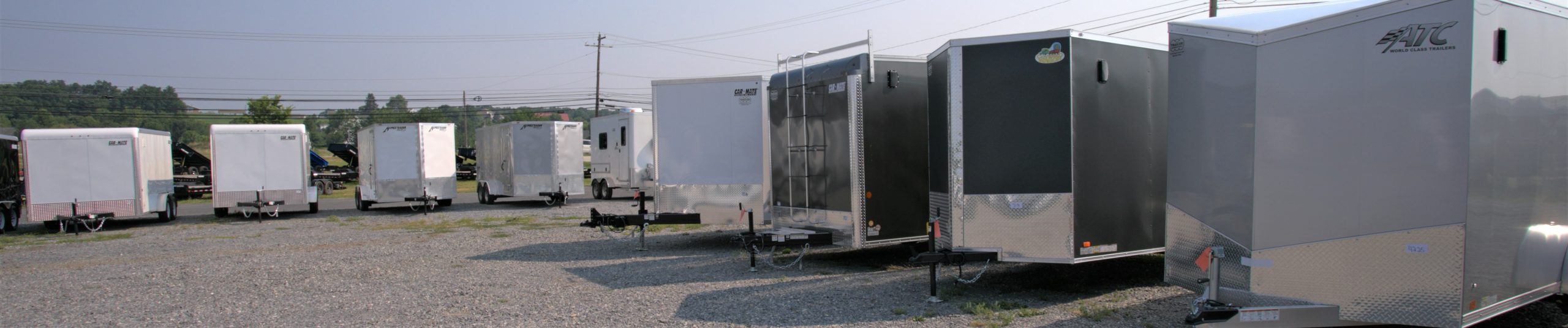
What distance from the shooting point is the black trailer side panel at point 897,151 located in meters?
8.40

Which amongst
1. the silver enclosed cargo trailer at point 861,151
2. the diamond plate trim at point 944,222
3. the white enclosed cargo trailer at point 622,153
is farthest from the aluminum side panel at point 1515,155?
the white enclosed cargo trailer at point 622,153

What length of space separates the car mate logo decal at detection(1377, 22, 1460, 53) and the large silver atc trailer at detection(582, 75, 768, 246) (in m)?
6.85

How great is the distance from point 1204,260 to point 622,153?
56.9 ft

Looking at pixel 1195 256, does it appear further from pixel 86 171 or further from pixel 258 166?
pixel 86 171

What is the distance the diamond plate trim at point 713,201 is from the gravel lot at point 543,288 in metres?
0.51

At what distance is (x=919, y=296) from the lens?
717 cm

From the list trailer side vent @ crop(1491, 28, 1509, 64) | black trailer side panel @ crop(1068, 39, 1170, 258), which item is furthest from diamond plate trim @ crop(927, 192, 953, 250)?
trailer side vent @ crop(1491, 28, 1509, 64)

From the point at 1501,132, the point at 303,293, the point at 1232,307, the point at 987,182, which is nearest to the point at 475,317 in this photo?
the point at 303,293

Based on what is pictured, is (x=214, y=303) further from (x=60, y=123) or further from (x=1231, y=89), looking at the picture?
(x=60, y=123)

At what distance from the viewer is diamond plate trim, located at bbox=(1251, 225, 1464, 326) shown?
4352mm

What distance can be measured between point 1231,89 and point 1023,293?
2.70 m

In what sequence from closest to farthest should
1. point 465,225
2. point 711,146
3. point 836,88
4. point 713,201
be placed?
point 836,88
point 711,146
point 713,201
point 465,225

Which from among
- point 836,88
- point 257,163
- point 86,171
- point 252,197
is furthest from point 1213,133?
point 86,171

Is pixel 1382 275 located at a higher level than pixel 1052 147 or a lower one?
lower
